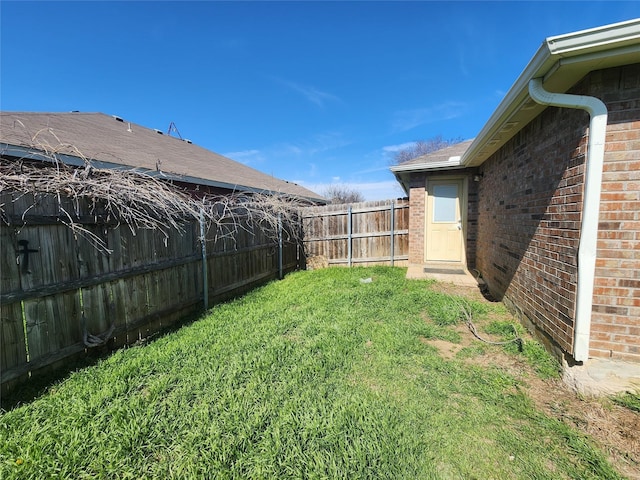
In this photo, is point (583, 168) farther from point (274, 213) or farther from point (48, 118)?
point (48, 118)

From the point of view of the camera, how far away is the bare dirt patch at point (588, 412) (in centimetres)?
179

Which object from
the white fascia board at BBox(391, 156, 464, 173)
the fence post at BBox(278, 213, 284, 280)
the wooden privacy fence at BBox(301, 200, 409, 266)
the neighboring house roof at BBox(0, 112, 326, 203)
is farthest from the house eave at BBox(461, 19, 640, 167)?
the fence post at BBox(278, 213, 284, 280)

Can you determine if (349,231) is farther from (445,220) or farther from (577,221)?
(577,221)

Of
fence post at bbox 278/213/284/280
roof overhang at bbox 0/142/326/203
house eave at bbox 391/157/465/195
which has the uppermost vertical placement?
house eave at bbox 391/157/465/195

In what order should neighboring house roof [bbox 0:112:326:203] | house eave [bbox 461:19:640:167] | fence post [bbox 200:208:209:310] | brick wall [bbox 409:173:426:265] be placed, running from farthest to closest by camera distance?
brick wall [bbox 409:173:426:265] < fence post [bbox 200:208:209:310] < neighboring house roof [bbox 0:112:326:203] < house eave [bbox 461:19:640:167]

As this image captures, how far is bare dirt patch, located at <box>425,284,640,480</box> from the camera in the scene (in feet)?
5.87

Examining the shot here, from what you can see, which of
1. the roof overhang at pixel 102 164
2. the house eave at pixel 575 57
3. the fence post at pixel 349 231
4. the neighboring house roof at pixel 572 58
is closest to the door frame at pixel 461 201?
the fence post at pixel 349 231

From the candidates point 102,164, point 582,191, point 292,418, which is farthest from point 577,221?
point 102,164

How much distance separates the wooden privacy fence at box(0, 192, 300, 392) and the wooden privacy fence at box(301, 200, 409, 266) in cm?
438

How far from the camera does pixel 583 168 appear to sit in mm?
2486

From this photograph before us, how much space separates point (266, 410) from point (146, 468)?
0.80 metres

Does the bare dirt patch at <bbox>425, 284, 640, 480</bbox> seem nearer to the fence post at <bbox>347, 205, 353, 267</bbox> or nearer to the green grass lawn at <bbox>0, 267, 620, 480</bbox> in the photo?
the green grass lawn at <bbox>0, 267, 620, 480</bbox>

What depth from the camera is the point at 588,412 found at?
218 centimetres

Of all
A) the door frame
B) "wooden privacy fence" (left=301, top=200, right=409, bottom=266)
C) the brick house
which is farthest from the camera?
"wooden privacy fence" (left=301, top=200, right=409, bottom=266)
